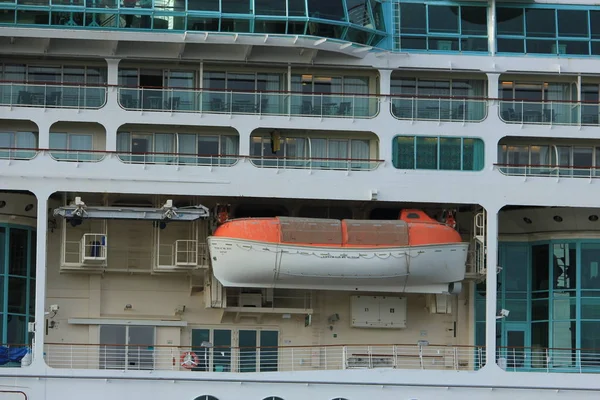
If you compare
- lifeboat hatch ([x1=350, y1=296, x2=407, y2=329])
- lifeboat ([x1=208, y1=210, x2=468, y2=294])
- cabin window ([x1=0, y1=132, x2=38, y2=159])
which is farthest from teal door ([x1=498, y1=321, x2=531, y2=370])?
cabin window ([x1=0, y1=132, x2=38, y2=159])

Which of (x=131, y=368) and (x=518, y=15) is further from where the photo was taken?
(x=518, y=15)

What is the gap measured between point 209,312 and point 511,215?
8.08 metres

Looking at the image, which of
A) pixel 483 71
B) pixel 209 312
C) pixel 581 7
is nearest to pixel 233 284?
pixel 209 312

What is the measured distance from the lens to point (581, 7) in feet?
135

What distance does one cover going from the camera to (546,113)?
133 feet

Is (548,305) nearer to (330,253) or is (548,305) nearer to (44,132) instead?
(330,253)

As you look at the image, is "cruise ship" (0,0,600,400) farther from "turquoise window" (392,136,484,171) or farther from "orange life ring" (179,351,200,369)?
"orange life ring" (179,351,200,369)

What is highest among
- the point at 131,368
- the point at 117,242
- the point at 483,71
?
the point at 483,71

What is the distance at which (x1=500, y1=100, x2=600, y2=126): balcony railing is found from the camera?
4047cm

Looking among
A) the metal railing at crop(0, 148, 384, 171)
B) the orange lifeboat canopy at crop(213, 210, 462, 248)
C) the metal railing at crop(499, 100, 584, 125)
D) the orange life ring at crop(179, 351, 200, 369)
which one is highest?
the metal railing at crop(499, 100, 584, 125)

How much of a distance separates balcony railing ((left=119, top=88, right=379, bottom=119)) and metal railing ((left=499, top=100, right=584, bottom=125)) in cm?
338

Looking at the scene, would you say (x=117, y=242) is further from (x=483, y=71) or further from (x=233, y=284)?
(x=483, y=71)

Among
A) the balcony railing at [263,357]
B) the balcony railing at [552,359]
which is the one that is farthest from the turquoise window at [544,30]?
the balcony railing at [263,357]

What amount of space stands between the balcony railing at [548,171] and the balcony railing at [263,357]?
4.49m
